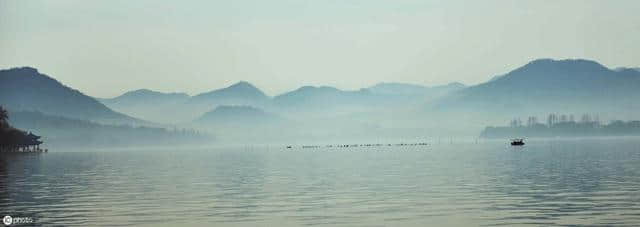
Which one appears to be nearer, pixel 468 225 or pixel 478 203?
pixel 468 225

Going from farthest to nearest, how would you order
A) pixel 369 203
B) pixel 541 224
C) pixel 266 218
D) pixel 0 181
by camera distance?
pixel 0 181, pixel 369 203, pixel 266 218, pixel 541 224

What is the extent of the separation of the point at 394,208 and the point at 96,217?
19845mm

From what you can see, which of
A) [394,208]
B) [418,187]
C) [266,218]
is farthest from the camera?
[418,187]

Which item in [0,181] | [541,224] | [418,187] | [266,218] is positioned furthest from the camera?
[0,181]

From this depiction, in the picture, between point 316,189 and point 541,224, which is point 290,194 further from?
point 541,224

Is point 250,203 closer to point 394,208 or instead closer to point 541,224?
point 394,208

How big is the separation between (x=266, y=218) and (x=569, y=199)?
75.8 feet

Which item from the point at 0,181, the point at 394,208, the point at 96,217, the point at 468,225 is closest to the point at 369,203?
the point at 394,208

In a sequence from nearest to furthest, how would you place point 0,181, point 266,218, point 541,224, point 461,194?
point 541,224 → point 266,218 → point 461,194 → point 0,181

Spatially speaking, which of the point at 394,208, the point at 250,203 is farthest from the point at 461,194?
the point at 250,203

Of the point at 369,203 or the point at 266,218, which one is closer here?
the point at 266,218

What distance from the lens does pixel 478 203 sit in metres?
60.3

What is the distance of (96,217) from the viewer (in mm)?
55531

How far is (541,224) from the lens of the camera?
156ft
